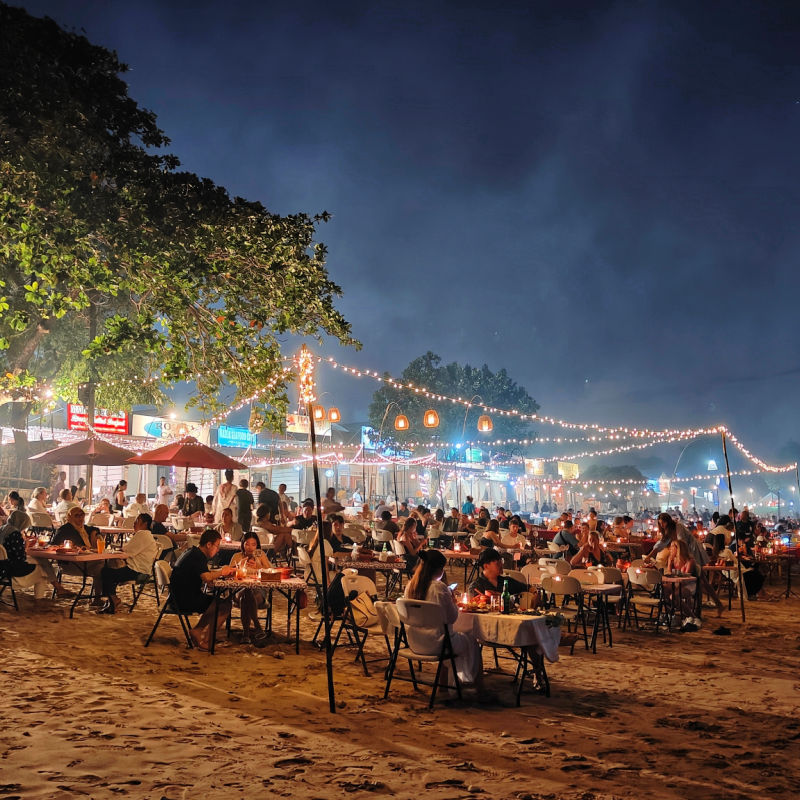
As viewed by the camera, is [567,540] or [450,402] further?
[450,402]

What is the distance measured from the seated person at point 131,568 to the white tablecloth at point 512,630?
17.7ft

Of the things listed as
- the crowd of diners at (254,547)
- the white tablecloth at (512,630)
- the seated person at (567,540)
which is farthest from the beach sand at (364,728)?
the seated person at (567,540)

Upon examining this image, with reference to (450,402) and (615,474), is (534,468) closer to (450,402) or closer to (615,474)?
(450,402)

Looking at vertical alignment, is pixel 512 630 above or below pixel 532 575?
below

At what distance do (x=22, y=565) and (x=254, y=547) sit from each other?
334cm

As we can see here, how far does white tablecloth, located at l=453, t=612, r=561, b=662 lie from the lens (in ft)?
18.6

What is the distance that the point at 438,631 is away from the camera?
5645 millimetres

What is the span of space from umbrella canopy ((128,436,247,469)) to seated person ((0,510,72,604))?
2.19 m

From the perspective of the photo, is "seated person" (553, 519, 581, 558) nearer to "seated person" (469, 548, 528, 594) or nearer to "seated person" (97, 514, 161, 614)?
"seated person" (469, 548, 528, 594)

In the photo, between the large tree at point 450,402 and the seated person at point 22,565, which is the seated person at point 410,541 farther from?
the large tree at point 450,402

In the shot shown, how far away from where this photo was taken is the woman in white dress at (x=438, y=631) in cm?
564

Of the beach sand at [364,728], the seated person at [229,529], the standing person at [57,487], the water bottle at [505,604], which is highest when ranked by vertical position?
the standing person at [57,487]

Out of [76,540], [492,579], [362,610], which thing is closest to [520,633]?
[492,579]

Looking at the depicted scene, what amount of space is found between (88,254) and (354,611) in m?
6.20
